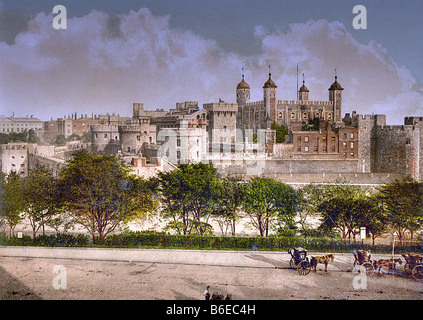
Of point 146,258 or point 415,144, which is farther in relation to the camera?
point 415,144

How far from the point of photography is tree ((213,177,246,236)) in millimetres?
20375

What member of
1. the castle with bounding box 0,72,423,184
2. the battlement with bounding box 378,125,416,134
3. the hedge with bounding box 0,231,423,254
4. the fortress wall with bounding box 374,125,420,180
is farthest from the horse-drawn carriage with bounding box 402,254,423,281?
the battlement with bounding box 378,125,416,134

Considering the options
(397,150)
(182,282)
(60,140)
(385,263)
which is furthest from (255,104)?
(182,282)

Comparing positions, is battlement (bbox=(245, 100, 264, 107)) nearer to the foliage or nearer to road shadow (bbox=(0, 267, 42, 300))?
the foliage

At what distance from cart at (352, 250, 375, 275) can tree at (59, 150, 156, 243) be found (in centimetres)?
903

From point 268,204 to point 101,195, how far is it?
7.51m

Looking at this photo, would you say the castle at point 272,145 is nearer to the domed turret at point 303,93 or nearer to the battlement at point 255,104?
the battlement at point 255,104

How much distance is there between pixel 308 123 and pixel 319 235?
20.2m

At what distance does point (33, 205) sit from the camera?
1955cm

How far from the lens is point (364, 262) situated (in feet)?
49.1

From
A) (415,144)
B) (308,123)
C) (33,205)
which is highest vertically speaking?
(308,123)

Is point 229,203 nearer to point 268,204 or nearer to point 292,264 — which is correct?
point 268,204

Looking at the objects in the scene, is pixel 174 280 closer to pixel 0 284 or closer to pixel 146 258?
pixel 146 258
